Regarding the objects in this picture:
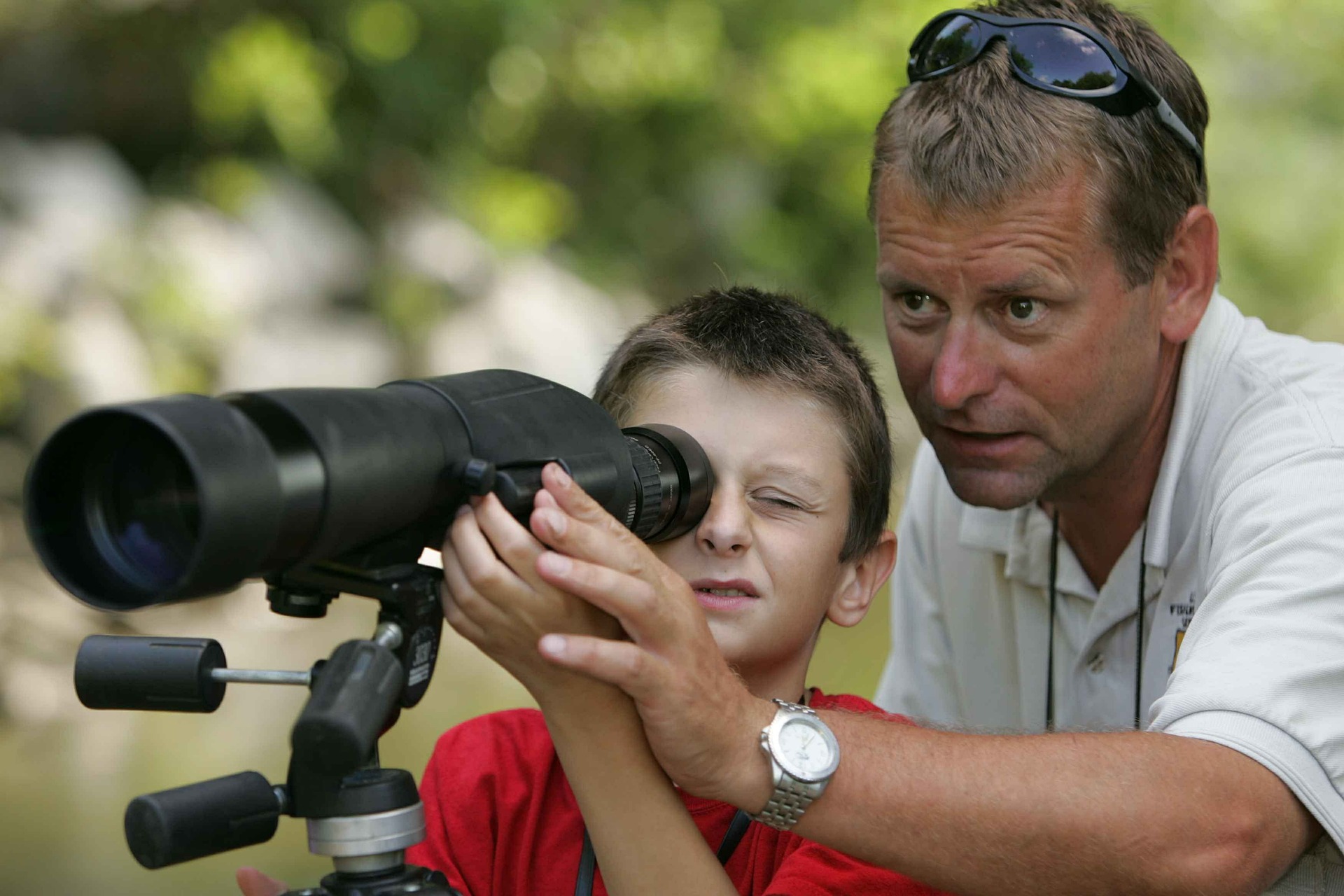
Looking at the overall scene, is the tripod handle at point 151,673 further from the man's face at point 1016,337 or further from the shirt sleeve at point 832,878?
the man's face at point 1016,337

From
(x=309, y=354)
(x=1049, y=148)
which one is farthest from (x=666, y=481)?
(x=309, y=354)

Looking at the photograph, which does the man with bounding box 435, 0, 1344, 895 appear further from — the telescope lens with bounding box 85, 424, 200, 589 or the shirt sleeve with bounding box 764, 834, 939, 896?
the telescope lens with bounding box 85, 424, 200, 589

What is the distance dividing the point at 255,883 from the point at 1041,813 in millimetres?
848

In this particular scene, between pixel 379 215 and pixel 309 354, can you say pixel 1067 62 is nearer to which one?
pixel 309 354

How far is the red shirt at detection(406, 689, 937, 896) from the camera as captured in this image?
5.38ft

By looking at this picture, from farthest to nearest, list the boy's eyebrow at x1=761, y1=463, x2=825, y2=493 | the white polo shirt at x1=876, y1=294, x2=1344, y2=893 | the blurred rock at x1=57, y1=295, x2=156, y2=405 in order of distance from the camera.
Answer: the blurred rock at x1=57, y1=295, x2=156, y2=405 < the boy's eyebrow at x1=761, y1=463, x2=825, y2=493 < the white polo shirt at x1=876, y1=294, x2=1344, y2=893

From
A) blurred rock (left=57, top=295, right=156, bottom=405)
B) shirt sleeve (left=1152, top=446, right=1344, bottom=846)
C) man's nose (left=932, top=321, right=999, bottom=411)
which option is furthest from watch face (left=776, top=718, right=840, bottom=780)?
blurred rock (left=57, top=295, right=156, bottom=405)

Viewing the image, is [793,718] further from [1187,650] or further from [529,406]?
[1187,650]

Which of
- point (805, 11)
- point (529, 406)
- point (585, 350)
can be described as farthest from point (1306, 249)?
point (529, 406)

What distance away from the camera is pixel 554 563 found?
1202mm

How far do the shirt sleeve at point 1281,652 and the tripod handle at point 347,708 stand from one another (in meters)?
0.93

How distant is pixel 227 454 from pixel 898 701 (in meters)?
1.96

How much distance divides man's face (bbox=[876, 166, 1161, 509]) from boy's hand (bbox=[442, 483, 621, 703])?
963mm

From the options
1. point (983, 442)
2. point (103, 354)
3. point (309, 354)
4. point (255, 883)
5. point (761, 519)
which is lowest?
point (255, 883)
